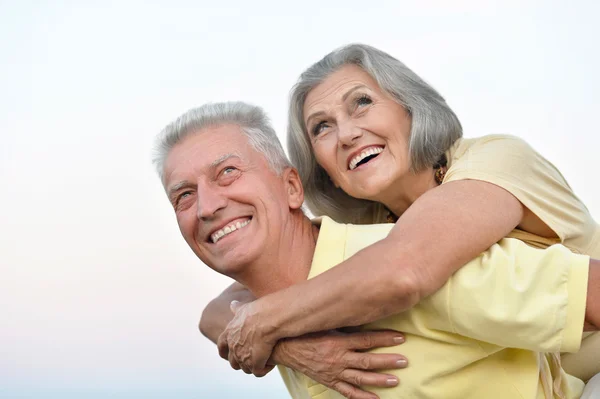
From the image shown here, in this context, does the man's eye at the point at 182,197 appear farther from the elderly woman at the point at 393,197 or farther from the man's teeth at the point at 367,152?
the man's teeth at the point at 367,152

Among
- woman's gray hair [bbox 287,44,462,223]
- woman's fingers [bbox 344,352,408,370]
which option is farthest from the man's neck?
woman's gray hair [bbox 287,44,462,223]

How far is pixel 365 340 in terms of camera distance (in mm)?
2322

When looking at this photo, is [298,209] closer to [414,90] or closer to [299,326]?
[299,326]

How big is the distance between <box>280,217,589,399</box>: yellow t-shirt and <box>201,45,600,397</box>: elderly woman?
0.09 m

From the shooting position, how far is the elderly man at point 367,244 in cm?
207

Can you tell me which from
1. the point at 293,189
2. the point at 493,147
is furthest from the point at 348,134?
the point at 493,147

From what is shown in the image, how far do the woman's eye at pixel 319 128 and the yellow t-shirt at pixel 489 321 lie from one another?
2.81ft

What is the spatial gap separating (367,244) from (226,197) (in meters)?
0.53

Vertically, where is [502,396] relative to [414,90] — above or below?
below

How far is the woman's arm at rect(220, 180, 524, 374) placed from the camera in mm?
2062

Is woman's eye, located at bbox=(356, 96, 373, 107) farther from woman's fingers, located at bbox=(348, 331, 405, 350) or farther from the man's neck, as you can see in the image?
woman's fingers, located at bbox=(348, 331, 405, 350)

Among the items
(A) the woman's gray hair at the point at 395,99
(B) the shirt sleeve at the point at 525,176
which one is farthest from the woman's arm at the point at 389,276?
(A) the woman's gray hair at the point at 395,99

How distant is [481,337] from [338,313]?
1.38ft

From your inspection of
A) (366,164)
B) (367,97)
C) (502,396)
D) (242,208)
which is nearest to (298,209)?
(242,208)
